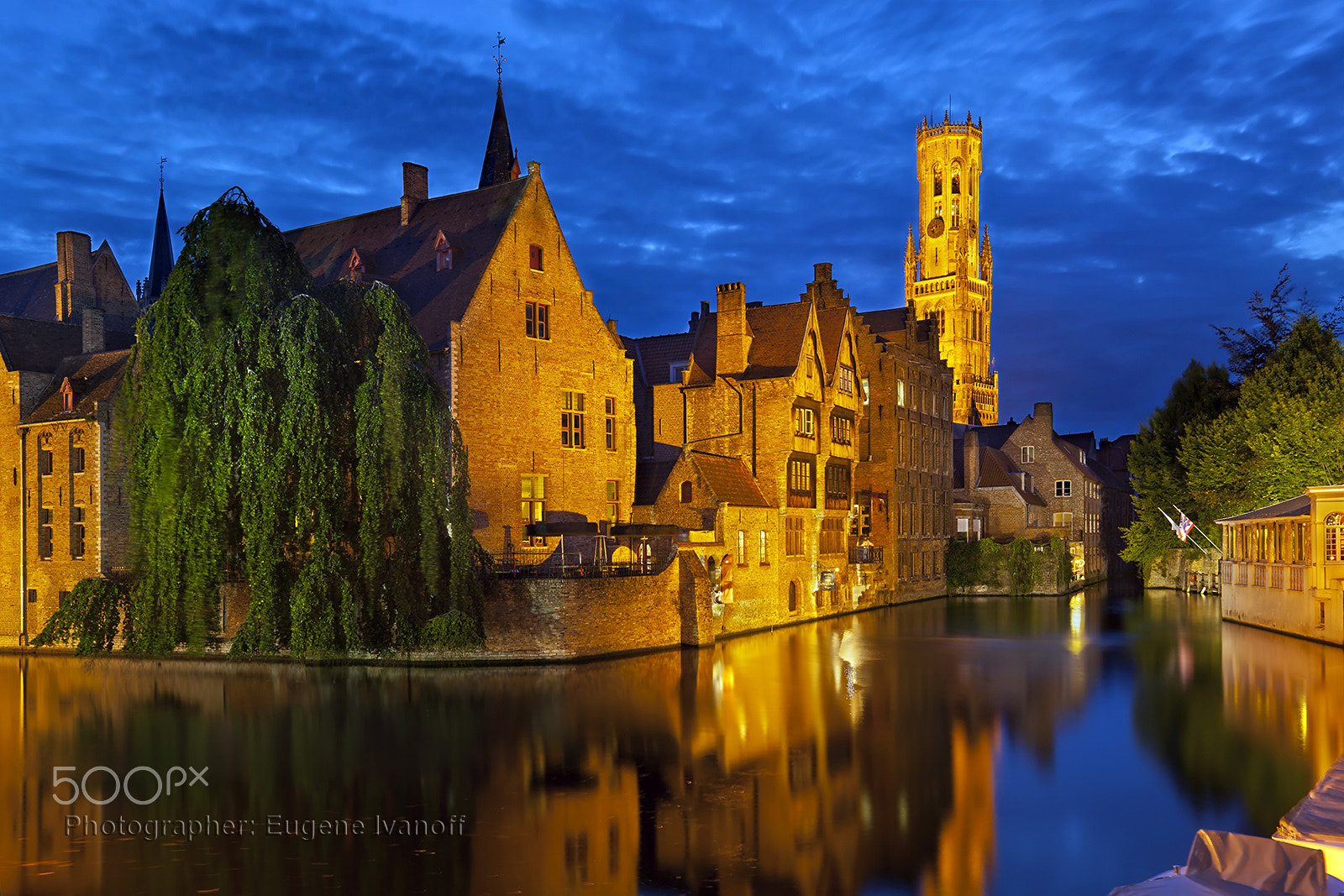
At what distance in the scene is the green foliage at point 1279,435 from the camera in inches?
1682

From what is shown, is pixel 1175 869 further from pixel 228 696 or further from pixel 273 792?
pixel 228 696

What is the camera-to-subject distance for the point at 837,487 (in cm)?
4806

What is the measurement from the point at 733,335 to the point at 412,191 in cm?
1368

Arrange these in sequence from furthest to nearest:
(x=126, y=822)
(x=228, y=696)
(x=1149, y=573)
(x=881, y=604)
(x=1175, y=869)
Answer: (x=1149, y=573) < (x=881, y=604) < (x=228, y=696) < (x=126, y=822) < (x=1175, y=869)

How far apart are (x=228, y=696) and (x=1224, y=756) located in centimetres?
2131

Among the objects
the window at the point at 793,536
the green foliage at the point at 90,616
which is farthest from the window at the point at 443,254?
the window at the point at 793,536

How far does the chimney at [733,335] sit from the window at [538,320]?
890 cm

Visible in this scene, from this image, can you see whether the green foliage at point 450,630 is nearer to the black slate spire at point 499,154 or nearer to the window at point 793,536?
the window at point 793,536

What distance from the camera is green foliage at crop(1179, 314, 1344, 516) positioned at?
42.7m

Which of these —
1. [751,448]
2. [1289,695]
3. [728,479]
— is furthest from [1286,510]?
[728,479]

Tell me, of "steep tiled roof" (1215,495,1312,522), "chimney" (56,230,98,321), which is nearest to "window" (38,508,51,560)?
"chimney" (56,230,98,321)

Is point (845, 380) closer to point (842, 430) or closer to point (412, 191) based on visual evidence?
point (842, 430)

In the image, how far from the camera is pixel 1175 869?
8523 millimetres

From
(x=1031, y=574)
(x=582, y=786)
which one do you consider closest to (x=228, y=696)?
(x=582, y=786)
